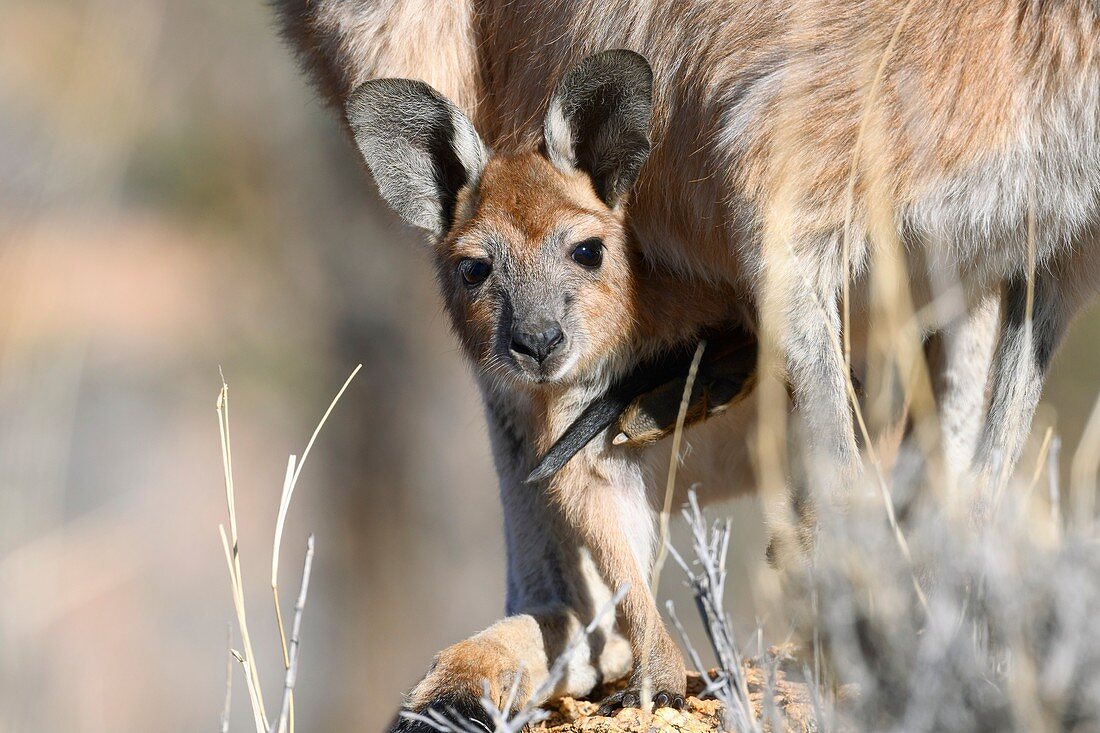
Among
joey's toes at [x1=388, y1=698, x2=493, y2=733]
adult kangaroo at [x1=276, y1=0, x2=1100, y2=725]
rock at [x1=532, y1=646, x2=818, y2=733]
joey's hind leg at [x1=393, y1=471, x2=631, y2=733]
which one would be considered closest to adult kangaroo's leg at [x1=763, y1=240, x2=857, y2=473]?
adult kangaroo at [x1=276, y1=0, x2=1100, y2=725]

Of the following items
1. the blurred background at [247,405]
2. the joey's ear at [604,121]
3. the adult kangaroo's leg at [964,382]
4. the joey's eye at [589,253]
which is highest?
the joey's ear at [604,121]

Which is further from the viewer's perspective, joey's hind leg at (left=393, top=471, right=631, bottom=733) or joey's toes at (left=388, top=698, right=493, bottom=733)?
joey's hind leg at (left=393, top=471, right=631, bottom=733)

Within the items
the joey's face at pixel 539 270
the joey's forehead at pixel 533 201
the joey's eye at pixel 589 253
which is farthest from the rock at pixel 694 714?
the joey's forehead at pixel 533 201

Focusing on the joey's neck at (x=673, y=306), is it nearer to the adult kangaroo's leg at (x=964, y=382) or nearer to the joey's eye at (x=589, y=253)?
the joey's eye at (x=589, y=253)

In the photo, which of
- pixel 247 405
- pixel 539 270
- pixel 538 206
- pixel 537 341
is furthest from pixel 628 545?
pixel 247 405

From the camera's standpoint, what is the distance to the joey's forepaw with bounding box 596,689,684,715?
2.66 m

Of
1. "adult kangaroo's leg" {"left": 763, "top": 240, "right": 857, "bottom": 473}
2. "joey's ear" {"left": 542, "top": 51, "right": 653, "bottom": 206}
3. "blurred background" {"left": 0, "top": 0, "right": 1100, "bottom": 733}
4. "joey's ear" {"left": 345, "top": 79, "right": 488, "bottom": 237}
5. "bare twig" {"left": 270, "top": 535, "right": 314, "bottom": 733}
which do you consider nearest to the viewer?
"bare twig" {"left": 270, "top": 535, "right": 314, "bottom": 733}

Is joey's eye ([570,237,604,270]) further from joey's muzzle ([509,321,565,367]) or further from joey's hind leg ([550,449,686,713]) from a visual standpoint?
joey's hind leg ([550,449,686,713])

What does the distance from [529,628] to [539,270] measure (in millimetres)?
916

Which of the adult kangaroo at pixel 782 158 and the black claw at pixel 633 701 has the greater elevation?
the adult kangaroo at pixel 782 158

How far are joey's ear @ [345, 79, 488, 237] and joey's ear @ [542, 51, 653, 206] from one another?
8.1 inches

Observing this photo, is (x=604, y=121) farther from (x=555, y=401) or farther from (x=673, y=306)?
(x=555, y=401)

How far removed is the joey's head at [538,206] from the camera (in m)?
2.77

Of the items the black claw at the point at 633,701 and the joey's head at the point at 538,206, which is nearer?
the black claw at the point at 633,701
